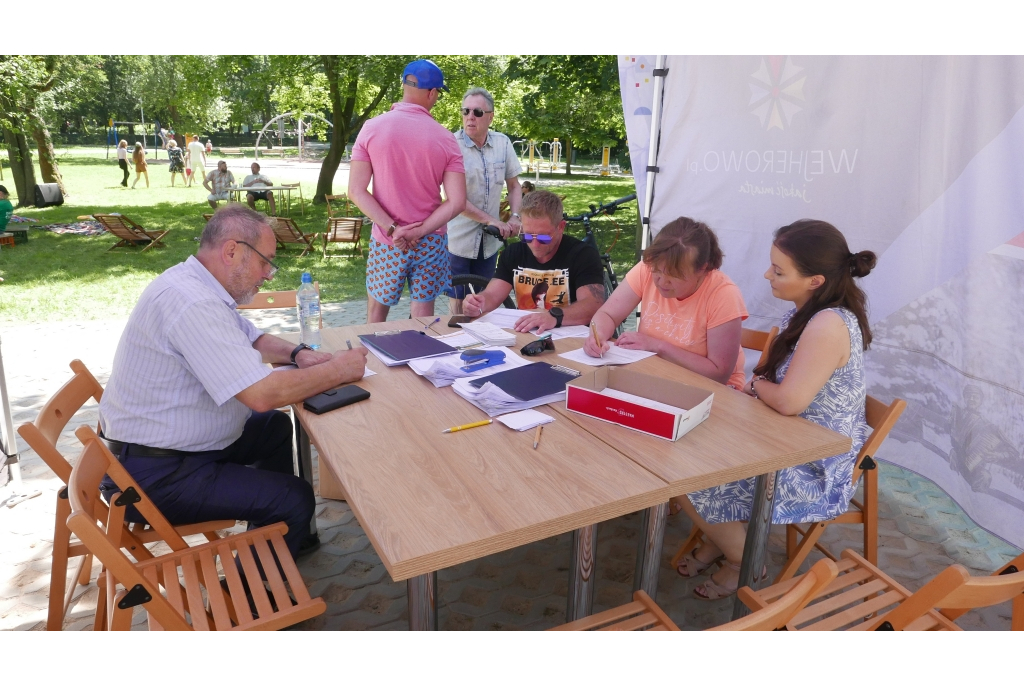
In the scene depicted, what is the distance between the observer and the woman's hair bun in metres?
2.31

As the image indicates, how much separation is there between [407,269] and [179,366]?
2015mm

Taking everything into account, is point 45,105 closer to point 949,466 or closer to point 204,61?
point 204,61

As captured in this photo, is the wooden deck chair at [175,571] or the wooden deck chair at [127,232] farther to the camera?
the wooden deck chair at [127,232]

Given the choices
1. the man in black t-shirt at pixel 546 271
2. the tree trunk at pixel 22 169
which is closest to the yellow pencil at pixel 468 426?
the man in black t-shirt at pixel 546 271

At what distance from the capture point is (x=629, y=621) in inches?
70.0

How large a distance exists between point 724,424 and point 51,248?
11.4 m

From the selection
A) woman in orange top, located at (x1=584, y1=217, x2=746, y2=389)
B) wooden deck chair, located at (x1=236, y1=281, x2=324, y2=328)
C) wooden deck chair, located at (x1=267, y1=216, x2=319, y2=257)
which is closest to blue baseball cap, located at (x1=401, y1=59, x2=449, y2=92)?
wooden deck chair, located at (x1=236, y1=281, x2=324, y2=328)

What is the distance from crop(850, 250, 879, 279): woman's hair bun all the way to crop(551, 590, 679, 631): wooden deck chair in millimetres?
1297

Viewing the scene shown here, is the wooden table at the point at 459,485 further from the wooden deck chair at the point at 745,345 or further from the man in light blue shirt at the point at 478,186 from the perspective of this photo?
the man in light blue shirt at the point at 478,186

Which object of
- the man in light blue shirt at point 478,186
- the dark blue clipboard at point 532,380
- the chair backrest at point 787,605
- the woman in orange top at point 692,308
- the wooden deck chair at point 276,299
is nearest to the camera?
the chair backrest at point 787,605

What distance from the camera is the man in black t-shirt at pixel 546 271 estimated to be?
3359 mm

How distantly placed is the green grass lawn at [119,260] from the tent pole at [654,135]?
407 centimetres

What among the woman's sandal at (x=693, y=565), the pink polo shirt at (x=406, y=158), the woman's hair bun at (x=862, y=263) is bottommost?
the woman's sandal at (x=693, y=565)

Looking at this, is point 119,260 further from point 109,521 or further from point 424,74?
point 109,521
